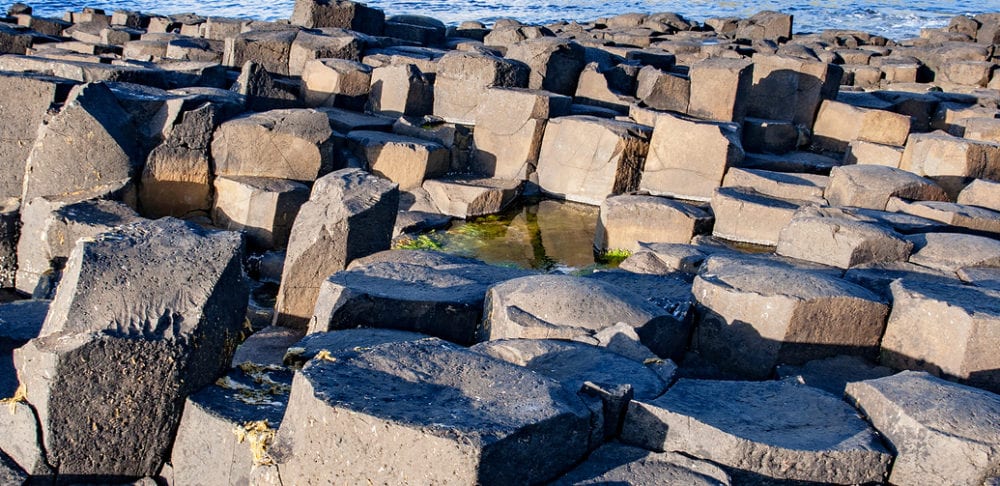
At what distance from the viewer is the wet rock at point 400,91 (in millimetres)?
10258

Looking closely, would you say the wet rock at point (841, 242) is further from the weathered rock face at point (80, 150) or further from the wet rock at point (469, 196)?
the weathered rock face at point (80, 150)

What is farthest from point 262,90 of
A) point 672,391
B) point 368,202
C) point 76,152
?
point 672,391

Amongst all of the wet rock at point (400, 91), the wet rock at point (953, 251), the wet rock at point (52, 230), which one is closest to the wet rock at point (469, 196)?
the wet rock at point (400, 91)

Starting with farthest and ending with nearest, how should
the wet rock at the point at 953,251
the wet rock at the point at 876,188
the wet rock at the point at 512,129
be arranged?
the wet rock at the point at 512,129 < the wet rock at the point at 876,188 < the wet rock at the point at 953,251

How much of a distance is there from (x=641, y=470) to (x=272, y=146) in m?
5.88

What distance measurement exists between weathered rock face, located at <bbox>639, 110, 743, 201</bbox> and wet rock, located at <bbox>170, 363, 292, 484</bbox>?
5784 mm

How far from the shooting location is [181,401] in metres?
3.43

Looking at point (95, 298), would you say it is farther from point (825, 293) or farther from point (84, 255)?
point (825, 293)

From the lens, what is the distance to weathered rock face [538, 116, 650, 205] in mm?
8797

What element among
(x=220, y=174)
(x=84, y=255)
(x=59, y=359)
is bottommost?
(x=220, y=174)

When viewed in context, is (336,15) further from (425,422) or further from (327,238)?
(425,422)

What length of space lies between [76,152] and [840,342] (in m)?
5.86

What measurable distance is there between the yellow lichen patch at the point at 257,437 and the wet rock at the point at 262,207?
453cm

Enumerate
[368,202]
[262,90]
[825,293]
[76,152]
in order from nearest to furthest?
1. [825,293]
2. [368,202]
3. [76,152]
4. [262,90]
